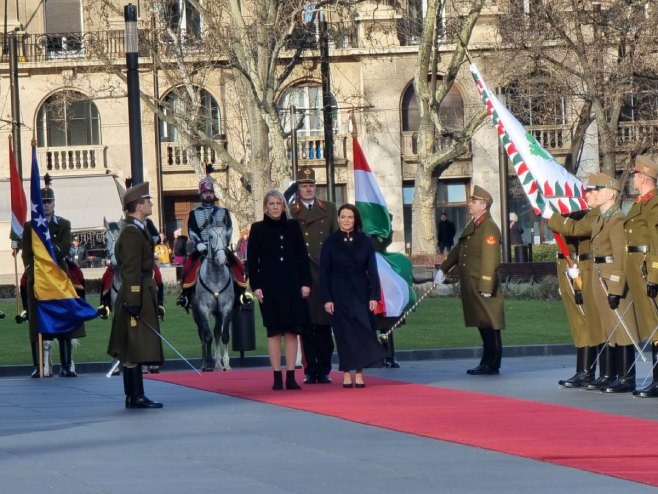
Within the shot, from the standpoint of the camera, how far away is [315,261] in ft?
56.3

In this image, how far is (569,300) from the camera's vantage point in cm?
1609

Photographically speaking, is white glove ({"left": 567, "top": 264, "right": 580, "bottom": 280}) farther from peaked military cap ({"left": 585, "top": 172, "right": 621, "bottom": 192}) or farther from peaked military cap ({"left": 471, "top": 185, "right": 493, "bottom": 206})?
peaked military cap ({"left": 471, "top": 185, "right": 493, "bottom": 206})

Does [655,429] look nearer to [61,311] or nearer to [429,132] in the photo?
[61,311]

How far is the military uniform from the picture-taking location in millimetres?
15539

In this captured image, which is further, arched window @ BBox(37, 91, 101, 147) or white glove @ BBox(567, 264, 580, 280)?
arched window @ BBox(37, 91, 101, 147)

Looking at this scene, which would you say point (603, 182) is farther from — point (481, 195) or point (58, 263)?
point (58, 263)

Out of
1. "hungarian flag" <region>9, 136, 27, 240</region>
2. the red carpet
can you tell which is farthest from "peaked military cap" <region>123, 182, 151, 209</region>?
"hungarian flag" <region>9, 136, 27, 240</region>

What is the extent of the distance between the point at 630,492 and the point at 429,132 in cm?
3055

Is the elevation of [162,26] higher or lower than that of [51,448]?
higher

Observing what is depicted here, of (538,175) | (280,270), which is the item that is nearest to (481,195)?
(538,175)

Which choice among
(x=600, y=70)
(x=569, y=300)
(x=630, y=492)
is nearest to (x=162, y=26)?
(x=600, y=70)

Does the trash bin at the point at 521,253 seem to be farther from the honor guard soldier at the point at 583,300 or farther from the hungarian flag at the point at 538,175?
the honor guard soldier at the point at 583,300

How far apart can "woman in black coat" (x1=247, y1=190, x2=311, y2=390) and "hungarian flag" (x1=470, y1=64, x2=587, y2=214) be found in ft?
7.84

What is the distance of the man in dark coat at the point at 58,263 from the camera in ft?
61.6
